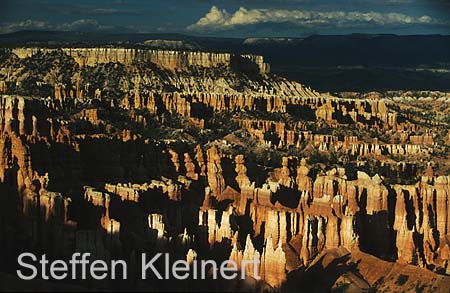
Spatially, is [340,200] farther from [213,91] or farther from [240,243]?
[213,91]

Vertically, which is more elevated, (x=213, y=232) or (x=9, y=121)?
(x=9, y=121)

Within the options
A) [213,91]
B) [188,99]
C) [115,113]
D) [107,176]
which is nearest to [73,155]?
[107,176]

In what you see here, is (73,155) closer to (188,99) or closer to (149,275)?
(149,275)

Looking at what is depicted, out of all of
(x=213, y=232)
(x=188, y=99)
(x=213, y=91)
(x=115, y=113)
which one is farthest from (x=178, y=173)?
(x=213, y=91)

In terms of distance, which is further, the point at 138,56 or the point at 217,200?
the point at 138,56

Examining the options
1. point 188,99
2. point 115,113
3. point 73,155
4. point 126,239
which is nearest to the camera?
point 126,239

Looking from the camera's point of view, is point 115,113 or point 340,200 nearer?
point 340,200

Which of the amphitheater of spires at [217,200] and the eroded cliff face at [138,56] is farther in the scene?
the eroded cliff face at [138,56]

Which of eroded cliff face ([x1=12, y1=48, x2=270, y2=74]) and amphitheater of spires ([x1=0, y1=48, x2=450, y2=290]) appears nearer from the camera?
amphitheater of spires ([x1=0, y1=48, x2=450, y2=290])

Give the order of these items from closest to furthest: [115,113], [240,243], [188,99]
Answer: [240,243] < [115,113] < [188,99]
